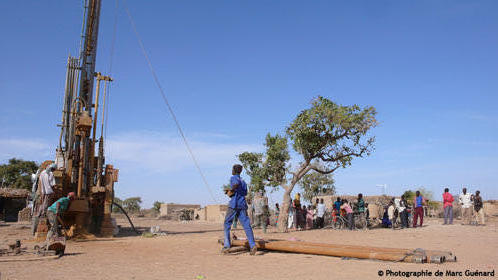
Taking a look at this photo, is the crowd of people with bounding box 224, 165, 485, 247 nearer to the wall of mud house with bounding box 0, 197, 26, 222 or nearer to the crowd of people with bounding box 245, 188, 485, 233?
the crowd of people with bounding box 245, 188, 485, 233

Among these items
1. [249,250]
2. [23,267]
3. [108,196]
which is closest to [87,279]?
[23,267]

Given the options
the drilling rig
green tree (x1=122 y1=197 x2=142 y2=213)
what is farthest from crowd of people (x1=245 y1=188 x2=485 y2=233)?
green tree (x1=122 y1=197 x2=142 y2=213)

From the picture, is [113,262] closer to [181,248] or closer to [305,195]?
[181,248]

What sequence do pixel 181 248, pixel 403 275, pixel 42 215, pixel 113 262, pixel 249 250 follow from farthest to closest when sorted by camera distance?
pixel 42 215
pixel 181 248
pixel 249 250
pixel 113 262
pixel 403 275

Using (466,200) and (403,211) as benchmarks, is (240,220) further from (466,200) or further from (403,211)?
(466,200)

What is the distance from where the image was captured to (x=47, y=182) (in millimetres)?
11648

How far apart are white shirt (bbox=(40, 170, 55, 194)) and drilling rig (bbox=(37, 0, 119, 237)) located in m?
0.48

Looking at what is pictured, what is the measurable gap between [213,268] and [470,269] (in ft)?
13.6

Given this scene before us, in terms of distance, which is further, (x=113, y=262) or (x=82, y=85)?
(x=82, y=85)

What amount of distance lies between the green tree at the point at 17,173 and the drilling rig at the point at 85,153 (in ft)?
114

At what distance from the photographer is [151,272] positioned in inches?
253

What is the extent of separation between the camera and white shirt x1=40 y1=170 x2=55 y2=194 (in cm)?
1158

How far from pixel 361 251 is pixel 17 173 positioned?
49833 millimetres

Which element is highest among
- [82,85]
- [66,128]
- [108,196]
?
[82,85]
